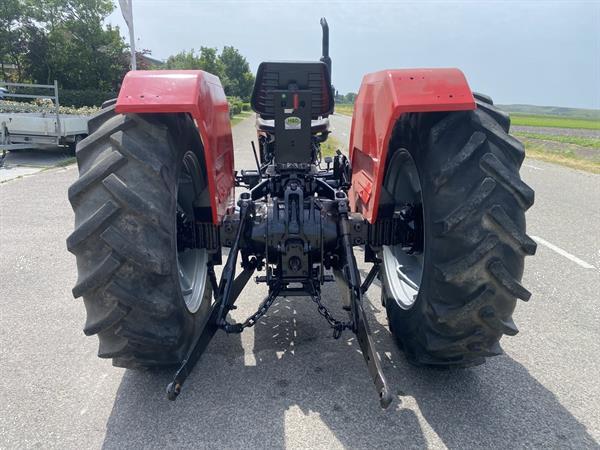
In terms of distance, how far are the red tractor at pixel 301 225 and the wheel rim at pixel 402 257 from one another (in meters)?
0.20

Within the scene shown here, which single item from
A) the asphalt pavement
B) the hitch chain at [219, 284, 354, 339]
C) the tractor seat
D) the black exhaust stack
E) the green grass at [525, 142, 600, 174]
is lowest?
the asphalt pavement

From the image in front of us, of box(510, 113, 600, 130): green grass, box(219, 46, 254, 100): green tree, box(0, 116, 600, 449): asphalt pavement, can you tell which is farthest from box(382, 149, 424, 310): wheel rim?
box(219, 46, 254, 100): green tree

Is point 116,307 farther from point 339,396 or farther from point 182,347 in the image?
point 339,396

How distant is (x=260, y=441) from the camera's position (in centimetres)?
249

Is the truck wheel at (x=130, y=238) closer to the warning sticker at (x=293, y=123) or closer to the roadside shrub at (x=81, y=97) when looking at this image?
the warning sticker at (x=293, y=123)

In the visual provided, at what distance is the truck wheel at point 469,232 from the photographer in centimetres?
241

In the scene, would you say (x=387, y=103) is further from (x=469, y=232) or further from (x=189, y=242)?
(x=189, y=242)

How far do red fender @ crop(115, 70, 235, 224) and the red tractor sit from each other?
10mm

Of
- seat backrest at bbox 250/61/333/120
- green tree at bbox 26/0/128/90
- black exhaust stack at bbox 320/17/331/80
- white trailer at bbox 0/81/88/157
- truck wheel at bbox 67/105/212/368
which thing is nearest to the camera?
truck wheel at bbox 67/105/212/368

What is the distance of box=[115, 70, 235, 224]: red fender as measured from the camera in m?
2.40

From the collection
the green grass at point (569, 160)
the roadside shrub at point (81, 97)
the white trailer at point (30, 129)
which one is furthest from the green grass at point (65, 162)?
the roadside shrub at point (81, 97)

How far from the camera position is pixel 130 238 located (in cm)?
233

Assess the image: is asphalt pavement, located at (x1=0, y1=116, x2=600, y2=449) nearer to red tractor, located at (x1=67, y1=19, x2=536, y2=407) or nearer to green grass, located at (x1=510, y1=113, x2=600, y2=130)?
red tractor, located at (x1=67, y1=19, x2=536, y2=407)

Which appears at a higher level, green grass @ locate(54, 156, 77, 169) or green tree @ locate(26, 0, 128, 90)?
green tree @ locate(26, 0, 128, 90)
